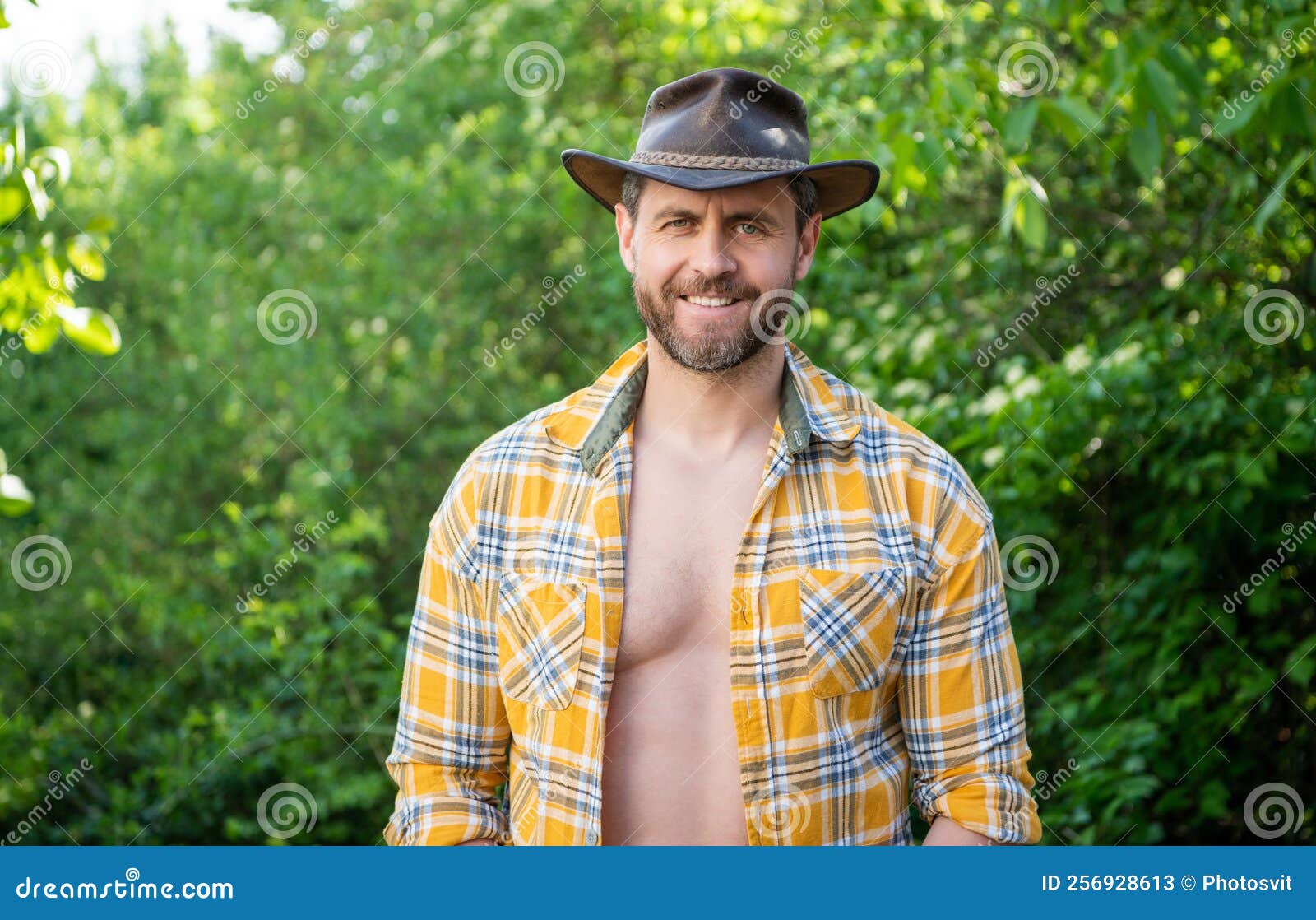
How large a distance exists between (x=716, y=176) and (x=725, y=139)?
0.08m

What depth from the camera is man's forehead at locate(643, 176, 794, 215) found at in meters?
1.96

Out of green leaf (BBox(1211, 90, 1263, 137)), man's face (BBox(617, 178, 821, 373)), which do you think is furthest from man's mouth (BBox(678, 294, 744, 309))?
green leaf (BBox(1211, 90, 1263, 137))

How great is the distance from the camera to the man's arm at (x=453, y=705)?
1.93 m

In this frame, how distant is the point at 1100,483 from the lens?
4.00m

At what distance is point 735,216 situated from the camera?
1.98 m

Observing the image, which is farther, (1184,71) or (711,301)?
(1184,71)

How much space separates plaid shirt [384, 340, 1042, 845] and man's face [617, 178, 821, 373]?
0.16 metres

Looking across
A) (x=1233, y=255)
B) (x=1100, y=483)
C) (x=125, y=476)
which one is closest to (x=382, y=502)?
(x=125, y=476)

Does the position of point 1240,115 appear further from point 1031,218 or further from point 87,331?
point 87,331

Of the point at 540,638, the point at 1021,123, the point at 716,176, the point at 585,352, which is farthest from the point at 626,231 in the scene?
the point at 585,352

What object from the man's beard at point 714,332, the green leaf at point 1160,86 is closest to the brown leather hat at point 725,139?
the man's beard at point 714,332

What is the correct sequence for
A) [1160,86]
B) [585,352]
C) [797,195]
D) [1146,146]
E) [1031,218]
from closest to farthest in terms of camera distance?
1. [797,195]
2. [1160,86]
3. [1146,146]
4. [1031,218]
5. [585,352]

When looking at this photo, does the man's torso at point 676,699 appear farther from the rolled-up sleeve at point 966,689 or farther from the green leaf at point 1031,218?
the green leaf at point 1031,218

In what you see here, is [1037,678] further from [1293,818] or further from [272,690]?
[272,690]
